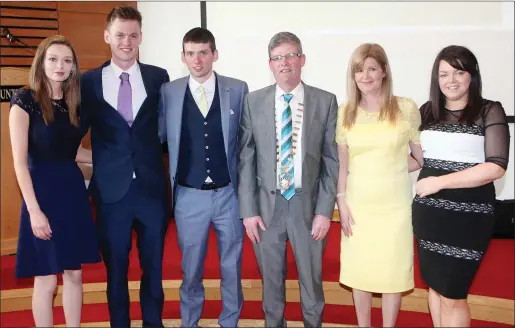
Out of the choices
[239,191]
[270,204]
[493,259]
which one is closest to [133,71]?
[239,191]

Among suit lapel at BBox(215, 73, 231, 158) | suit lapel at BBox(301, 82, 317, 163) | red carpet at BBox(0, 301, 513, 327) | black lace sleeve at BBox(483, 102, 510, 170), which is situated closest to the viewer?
black lace sleeve at BBox(483, 102, 510, 170)

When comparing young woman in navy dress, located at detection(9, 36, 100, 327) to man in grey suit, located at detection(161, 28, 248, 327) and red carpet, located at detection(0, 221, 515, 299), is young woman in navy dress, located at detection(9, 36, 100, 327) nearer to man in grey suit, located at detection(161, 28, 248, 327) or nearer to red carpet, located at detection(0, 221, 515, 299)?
man in grey suit, located at detection(161, 28, 248, 327)

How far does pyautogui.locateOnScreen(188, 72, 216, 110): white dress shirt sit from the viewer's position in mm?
2637

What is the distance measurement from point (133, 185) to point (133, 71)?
636 mm

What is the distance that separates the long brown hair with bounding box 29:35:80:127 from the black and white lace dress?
5.99ft

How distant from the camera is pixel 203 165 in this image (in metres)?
2.64

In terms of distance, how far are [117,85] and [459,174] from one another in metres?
1.82

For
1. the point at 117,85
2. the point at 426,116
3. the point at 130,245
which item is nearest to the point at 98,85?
the point at 117,85

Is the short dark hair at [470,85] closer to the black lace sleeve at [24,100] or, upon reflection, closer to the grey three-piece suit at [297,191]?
the grey three-piece suit at [297,191]

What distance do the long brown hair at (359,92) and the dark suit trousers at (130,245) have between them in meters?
1.16

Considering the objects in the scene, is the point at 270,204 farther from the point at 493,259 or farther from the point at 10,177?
the point at 10,177

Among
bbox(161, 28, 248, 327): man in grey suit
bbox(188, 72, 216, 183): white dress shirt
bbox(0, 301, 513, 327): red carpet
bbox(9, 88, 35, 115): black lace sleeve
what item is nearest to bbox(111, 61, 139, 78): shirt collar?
→ bbox(161, 28, 248, 327): man in grey suit

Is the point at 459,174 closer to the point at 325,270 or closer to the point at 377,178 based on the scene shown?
the point at 377,178

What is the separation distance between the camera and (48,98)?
8.01 ft
